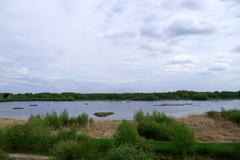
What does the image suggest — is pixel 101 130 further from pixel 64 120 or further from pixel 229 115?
pixel 229 115

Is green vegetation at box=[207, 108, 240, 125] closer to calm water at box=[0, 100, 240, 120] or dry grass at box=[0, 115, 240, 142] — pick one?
dry grass at box=[0, 115, 240, 142]

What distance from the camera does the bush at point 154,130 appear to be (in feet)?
88.9

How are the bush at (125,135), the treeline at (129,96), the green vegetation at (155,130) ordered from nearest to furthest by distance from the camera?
1. the bush at (125,135)
2. the green vegetation at (155,130)
3. the treeline at (129,96)

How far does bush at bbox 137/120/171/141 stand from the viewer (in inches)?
1067

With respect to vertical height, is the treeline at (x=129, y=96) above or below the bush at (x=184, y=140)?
above

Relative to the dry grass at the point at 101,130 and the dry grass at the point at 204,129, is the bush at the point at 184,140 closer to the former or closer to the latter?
the dry grass at the point at 204,129

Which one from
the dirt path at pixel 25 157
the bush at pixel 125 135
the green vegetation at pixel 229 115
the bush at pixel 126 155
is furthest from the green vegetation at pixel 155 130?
the bush at pixel 126 155

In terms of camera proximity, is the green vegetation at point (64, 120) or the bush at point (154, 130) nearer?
the bush at point (154, 130)

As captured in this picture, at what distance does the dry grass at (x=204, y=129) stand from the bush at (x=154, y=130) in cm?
221

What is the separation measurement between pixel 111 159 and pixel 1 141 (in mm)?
10048

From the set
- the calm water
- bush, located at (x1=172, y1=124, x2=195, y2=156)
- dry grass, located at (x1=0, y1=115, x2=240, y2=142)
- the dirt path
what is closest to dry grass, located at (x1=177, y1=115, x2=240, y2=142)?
dry grass, located at (x1=0, y1=115, x2=240, y2=142)

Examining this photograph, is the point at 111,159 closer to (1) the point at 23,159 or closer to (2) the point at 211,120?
(1) the point at 23,159

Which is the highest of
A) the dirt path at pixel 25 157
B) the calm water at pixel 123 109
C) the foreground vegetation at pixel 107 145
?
the calm water at pixel 123 109

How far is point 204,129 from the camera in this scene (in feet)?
107
